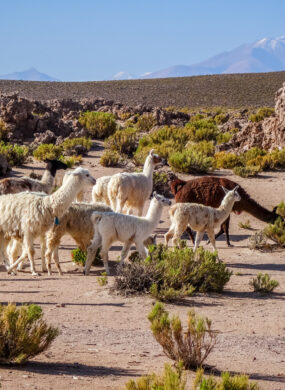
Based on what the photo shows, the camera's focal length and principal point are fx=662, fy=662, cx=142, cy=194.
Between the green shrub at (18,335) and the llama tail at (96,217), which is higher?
the llama tail at (96,217)

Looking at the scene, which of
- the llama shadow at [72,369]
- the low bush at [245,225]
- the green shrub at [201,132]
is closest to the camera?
the llama shadow at [72,369]

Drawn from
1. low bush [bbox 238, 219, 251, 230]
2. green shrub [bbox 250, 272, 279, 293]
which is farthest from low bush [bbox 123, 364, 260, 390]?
low bush [bbox 238, 219, 251, 230]

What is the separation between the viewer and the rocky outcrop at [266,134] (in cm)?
2317

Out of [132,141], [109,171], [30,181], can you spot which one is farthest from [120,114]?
[30,181]

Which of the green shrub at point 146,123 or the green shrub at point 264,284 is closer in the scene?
the green shrub at point 264,284

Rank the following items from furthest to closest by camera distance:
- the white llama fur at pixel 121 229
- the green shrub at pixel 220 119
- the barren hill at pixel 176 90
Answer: the barren hill at pixel 176 90, the green shrub at pixel 220 119, the white llama fur at pixel 121 229

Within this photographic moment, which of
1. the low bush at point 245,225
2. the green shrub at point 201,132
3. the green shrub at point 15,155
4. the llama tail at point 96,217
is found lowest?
the low bush at point 245,225

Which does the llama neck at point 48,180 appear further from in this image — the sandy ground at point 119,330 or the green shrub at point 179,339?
the green shrub at point 179,339

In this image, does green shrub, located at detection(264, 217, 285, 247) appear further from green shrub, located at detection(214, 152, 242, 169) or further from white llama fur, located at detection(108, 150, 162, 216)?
green shrub, located at detection(214, 152, 242, 169)

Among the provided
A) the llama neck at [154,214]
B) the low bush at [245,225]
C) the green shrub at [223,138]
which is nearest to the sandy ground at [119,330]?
the llama neck at [154,214]

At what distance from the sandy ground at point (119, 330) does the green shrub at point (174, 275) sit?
0.18 metres

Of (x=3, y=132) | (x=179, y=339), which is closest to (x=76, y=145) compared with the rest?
(x=3, y=132)

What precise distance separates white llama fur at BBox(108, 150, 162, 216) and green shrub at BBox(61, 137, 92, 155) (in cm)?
797

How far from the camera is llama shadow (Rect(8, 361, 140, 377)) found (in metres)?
5.76
